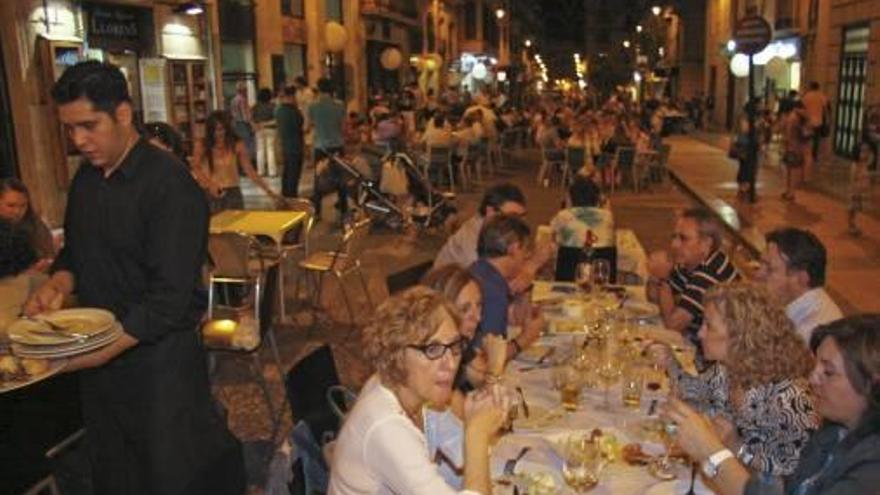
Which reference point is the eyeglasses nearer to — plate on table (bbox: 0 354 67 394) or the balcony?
plate on table (bbox: 0 354 67 394)

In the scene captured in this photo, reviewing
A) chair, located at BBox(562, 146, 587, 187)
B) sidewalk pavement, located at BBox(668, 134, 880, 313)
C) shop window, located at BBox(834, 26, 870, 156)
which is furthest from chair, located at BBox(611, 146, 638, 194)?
shop window, located at BBox(834, 26, 870, 156)

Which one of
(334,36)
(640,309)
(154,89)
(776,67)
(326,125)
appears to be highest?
(334,36)

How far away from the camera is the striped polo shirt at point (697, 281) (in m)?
4.43

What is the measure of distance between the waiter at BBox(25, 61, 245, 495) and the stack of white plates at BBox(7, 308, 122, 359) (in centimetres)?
4

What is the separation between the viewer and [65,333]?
2768mm

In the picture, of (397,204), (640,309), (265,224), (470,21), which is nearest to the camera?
(640,309)

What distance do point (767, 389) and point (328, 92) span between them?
11604 millimetres

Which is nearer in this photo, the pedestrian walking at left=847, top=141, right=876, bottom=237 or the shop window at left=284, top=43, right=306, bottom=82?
the pedestrian walking at left=847, top=141, right=876, bottom=237

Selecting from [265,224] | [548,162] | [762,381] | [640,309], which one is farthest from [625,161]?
[762,381]

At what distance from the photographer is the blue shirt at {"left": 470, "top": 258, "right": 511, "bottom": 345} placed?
13.5 feet

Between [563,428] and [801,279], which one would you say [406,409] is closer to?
[563,428]

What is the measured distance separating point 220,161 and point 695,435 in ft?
22.9

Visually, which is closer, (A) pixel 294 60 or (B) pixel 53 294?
(B) pixel 53 294

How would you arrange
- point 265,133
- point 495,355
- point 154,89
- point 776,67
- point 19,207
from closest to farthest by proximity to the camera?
point 495,355
point 19,207
point 154,89
point 265,133
point 776,67
